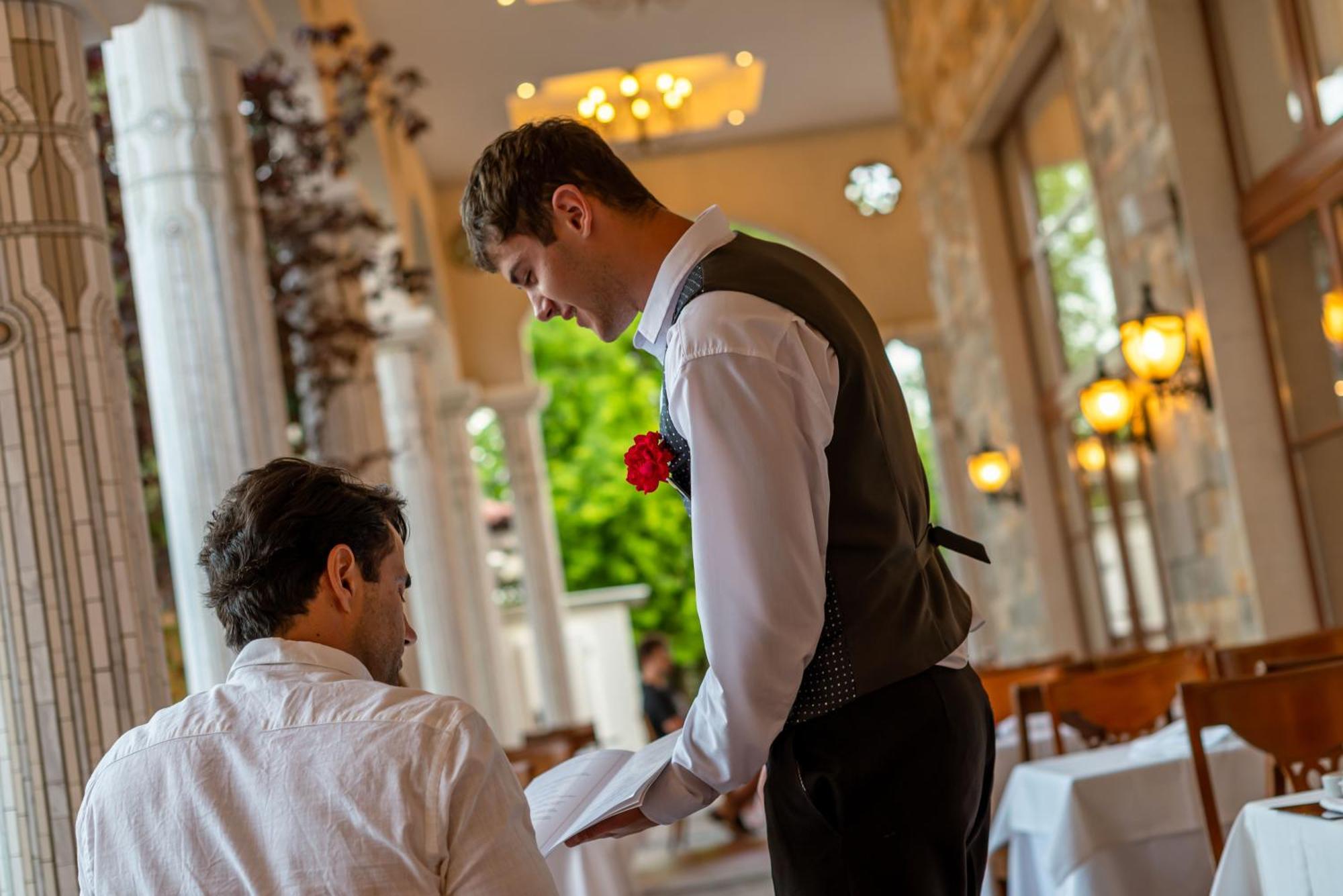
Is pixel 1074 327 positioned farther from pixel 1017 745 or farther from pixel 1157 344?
pixel 1017 745

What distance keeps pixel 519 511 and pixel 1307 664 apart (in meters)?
10.9

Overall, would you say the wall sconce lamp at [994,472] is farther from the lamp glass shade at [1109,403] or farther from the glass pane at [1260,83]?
the glass pane at [1260,83]

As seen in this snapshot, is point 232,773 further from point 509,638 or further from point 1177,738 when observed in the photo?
point 509,638

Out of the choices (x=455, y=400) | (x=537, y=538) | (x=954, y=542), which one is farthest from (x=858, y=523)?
(x=537, y=538)

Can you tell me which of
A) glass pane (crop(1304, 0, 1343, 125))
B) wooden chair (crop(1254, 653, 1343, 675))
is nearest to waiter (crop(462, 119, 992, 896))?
wooden chair (crop(1254, 653, 1343, 675))

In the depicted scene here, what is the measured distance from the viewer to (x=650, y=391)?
23781 mm

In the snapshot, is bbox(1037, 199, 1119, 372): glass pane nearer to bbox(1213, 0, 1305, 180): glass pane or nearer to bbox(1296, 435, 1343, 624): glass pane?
bbox(1213, 0, 1305, 180): glass pane

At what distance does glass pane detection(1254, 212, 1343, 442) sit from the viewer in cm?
518

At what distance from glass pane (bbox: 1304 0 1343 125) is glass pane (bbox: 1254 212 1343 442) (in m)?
0.39

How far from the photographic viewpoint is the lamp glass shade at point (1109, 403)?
638 centimetres

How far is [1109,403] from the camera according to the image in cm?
639

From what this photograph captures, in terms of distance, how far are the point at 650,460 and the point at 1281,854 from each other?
0.99m

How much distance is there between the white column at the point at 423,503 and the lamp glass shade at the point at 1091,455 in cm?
359

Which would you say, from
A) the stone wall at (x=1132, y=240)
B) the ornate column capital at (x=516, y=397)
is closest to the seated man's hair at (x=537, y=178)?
the stone wall at (x=1132, y=240)
